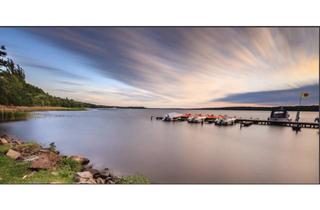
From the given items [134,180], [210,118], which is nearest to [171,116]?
[210,118]

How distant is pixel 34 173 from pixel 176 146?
1.67 metres

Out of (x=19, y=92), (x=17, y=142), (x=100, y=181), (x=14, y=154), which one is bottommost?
(x=100, y=181)

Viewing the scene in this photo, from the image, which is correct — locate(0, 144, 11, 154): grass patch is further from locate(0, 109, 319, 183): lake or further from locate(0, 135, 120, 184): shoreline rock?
locate(0, 109, 319, 183): lake

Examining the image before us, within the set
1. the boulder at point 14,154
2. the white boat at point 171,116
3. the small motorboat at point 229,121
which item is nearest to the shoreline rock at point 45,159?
the boulder at point 14,154

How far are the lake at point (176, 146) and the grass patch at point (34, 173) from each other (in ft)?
0.58

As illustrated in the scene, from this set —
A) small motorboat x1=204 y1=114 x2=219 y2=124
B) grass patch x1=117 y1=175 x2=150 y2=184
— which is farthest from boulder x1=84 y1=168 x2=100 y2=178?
small motorboat x1=204 y1=114 x2=219 y2=124

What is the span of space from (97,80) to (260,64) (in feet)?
6.17

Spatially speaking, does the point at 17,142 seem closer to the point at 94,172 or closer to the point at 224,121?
the point at 94,172

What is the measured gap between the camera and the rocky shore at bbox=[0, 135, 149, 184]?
2629 mm

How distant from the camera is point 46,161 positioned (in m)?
2.75

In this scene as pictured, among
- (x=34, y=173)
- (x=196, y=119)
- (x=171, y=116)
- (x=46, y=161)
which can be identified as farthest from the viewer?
(x=171, y=116)

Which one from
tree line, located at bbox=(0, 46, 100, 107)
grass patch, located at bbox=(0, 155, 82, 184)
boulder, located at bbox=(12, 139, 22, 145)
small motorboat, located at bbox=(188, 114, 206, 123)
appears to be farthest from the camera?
small motorboat, located at bbox=(188, 114, 206, 123)

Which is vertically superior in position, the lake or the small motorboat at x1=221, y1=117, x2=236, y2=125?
the small motorboat at x1=221, y1=117, x2=236, y2=125
